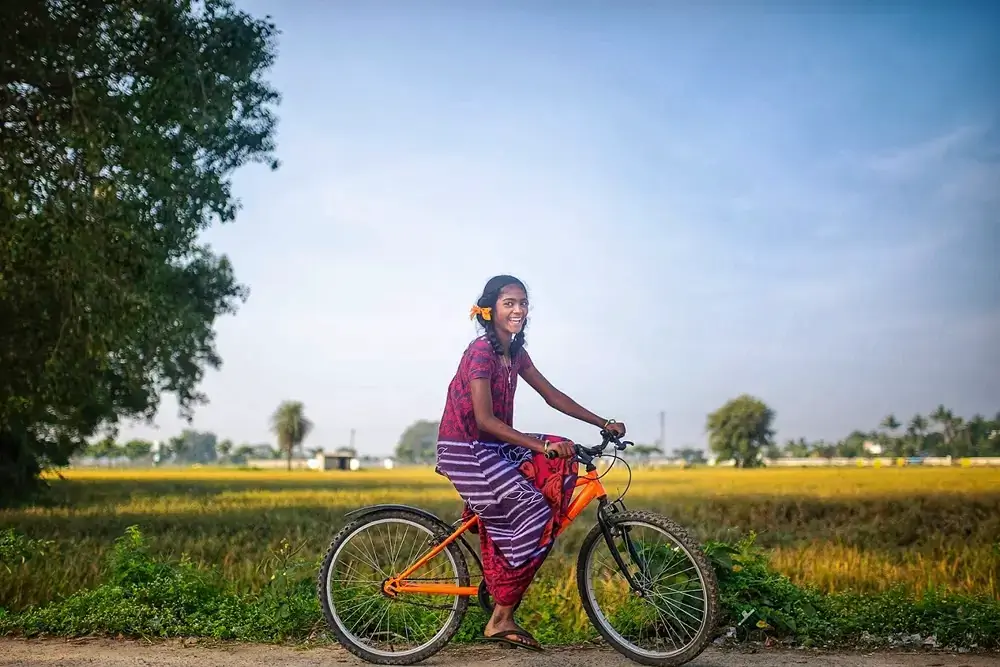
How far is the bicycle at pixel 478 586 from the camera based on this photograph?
5203 mm

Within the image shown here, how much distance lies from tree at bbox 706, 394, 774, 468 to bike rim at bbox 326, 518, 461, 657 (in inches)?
4026

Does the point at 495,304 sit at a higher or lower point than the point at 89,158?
lower

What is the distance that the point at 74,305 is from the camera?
35.7 ft

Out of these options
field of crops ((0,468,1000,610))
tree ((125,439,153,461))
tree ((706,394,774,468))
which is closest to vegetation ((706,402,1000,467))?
tree ((706,394,774,468))

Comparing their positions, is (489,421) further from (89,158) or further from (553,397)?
(89,158)

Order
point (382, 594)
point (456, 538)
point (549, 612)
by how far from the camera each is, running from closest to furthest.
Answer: point (456, 538) → point (382, 594) → point (549, 612)

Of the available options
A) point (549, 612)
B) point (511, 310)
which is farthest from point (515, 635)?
point (511, 310)

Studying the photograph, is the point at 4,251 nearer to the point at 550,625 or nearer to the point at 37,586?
the point at 37,586

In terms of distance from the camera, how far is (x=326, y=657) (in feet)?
18.3

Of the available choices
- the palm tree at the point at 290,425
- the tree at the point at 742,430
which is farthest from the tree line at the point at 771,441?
the palm tree at the point at 290,425

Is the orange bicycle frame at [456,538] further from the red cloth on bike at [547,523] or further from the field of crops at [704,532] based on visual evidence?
the field of crops at [704,532]

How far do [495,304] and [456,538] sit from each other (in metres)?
1.44

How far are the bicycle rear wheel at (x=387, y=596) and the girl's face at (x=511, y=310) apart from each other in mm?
1296

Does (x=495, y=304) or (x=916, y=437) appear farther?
(x=916, y=437)
